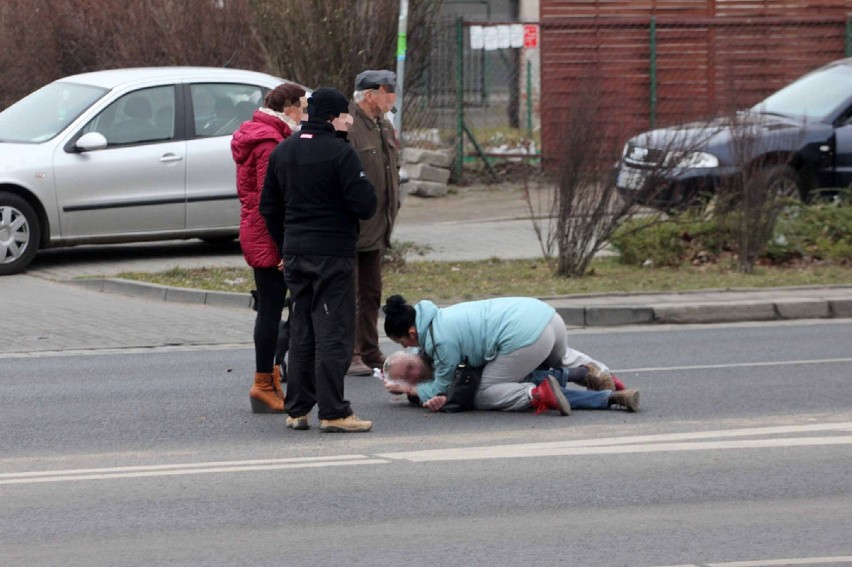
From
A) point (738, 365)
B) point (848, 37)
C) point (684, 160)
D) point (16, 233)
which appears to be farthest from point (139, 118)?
point (848, 37)

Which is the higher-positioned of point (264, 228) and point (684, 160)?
point (684, 160)

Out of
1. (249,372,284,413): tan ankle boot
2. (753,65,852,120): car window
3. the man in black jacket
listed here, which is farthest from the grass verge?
the man in black jacket

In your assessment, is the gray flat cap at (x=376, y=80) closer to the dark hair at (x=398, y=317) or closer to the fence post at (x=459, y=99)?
the dark hair at (x=398, y=317)

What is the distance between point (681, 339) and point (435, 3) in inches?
312

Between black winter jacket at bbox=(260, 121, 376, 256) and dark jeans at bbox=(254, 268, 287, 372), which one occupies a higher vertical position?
black winter jacket at bbox=(260, 121, 376, 256)

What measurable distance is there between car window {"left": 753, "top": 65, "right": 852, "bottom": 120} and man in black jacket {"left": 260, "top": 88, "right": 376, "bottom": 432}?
30.7ft

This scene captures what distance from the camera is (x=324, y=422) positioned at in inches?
304

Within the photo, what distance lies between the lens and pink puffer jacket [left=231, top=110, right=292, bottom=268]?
317 inches

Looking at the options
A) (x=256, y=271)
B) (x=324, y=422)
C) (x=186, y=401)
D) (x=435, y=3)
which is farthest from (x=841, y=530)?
(x=435, y=3)

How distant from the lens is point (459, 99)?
20109 mm

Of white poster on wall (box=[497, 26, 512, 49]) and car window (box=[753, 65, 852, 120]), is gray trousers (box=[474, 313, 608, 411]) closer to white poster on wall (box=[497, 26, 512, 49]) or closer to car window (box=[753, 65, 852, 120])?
car window (box=[753, 65, 852, 120])

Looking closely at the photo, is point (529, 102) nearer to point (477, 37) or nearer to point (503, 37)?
point (503, 37)

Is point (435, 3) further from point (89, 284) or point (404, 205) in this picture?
point (89, 284)

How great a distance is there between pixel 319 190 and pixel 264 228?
699 millimetres
